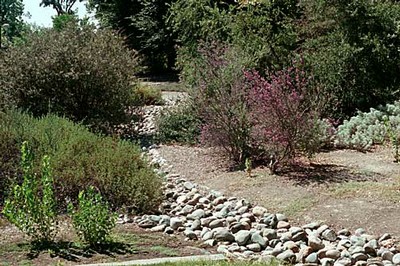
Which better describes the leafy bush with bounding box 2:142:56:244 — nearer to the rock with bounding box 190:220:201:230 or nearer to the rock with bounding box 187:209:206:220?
the rock with bounding box 190:220:201:230

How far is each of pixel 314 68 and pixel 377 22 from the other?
160cm

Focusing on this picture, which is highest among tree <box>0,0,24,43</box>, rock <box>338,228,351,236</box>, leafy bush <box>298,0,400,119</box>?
tree <box>0,0,24,43</box>

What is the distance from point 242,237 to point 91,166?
2173 millimetres

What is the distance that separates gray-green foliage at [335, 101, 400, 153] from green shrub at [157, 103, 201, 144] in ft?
8.67

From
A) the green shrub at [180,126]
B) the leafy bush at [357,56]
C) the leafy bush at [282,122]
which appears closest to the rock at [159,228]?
the leafy bush at [282,122]

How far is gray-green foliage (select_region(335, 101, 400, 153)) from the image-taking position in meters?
9.49

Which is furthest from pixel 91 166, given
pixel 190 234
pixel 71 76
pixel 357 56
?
pixel 357 56

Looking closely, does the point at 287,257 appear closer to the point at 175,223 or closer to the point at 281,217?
the point at 281,217

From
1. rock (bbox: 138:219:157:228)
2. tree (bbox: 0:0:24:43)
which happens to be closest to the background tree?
rock (bbox: 138:219:157:228)

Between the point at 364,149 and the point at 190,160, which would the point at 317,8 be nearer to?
the point at 364,149

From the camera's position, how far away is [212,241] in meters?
5.70

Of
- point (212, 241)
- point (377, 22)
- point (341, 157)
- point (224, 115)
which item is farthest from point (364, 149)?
point (212, 241)

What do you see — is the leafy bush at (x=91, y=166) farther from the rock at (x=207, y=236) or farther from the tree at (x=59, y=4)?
the tree at (x=59, y=4)

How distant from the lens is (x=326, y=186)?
7.04 m
